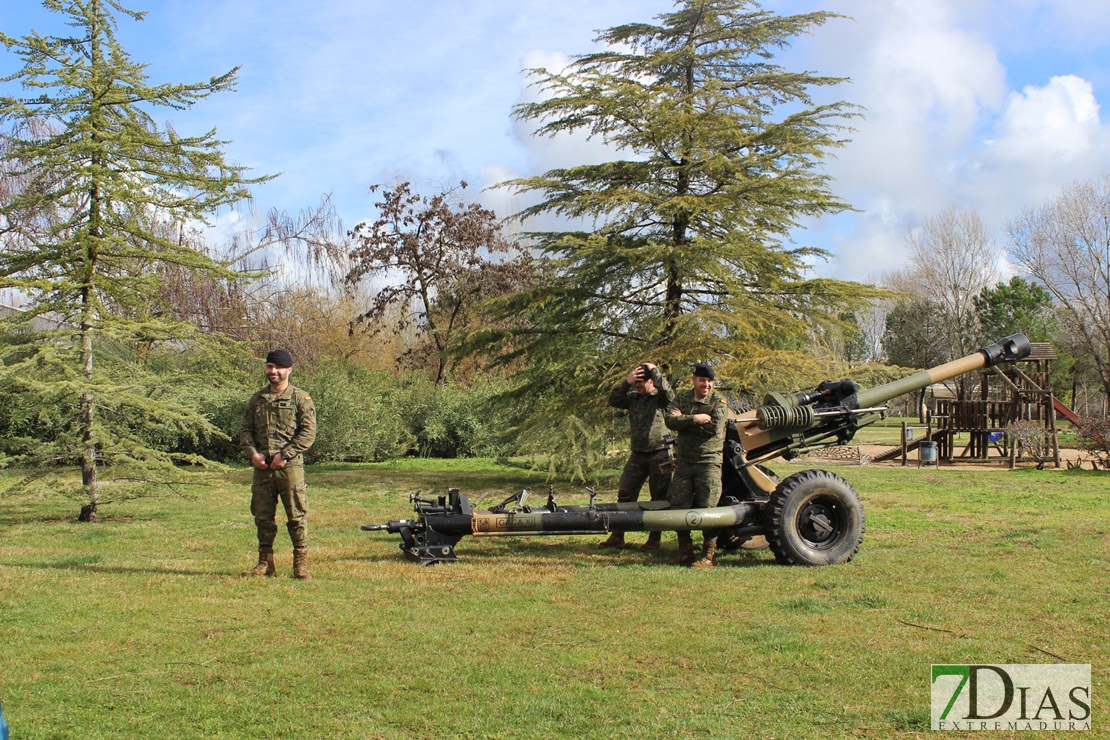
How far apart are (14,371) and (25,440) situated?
92cm

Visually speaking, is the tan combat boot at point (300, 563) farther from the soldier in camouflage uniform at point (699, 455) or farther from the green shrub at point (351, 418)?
the green shrub at point (351, 418)

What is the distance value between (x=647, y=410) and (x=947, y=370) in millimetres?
3012

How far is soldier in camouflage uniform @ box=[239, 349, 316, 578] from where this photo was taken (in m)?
8.09

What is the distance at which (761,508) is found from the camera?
345 inches

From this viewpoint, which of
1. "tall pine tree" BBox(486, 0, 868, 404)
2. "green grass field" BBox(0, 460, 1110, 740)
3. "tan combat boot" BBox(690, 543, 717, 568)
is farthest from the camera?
"tall pine tree" BBox(486, 0, 868, 404)

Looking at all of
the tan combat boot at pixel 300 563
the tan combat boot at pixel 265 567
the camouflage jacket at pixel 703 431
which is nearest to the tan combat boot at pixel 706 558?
the camouflage jacket at pixel 703 431

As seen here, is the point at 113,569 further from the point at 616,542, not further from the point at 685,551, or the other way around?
the point at 685,551

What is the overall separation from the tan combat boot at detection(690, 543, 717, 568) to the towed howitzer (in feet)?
0.84

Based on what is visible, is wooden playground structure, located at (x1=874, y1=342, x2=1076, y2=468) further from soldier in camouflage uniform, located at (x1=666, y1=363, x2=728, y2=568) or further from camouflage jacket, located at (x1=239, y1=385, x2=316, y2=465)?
camouflage jacket, located at (x1=239, y1=385, x2=316, y2=465)

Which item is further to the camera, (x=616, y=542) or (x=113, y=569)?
(x=616, y=542)

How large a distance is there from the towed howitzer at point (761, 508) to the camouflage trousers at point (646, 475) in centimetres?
47

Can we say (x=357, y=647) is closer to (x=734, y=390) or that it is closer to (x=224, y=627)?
(x=224, y=627)

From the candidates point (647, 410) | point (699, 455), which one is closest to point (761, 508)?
point (699, 455)

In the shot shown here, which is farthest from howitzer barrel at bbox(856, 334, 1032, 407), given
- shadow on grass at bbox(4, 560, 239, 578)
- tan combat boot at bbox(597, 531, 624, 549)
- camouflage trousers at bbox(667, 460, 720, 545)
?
shadow on grass at bbox(4, 560, 239, 578)
